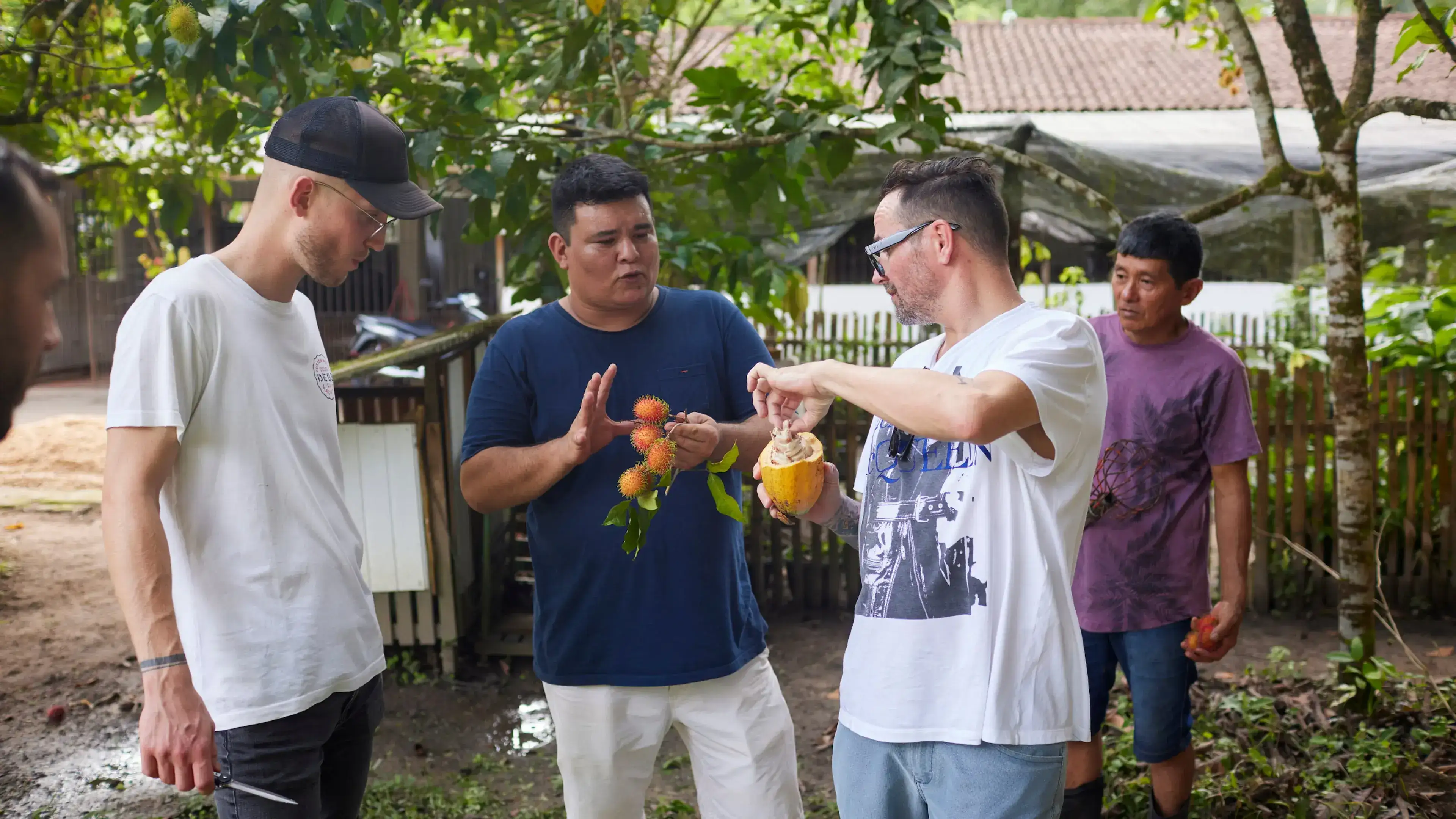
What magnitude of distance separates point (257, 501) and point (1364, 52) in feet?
13.1

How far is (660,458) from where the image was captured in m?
2.36

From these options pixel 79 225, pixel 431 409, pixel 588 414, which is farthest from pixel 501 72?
pixel 79 225

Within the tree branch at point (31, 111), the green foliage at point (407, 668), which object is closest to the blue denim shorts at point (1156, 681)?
the green foliage at point (407, 668)

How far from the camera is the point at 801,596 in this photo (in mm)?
5867

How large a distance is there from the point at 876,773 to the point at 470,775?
2.67 meters

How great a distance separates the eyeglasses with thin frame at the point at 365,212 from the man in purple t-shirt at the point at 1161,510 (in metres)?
1.94

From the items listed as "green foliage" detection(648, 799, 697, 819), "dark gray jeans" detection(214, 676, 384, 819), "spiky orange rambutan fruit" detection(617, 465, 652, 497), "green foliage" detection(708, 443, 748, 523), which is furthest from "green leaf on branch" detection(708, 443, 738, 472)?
"green foliage" detection(648, 799, 697, 819)

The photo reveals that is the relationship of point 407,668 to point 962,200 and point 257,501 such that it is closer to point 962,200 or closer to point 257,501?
point 257,501

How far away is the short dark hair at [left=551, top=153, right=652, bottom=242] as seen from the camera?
2.65 meters

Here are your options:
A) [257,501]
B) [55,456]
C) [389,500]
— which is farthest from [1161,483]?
[55,456]

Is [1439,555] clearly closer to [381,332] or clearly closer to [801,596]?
[801,596]

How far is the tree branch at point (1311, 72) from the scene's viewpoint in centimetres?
371

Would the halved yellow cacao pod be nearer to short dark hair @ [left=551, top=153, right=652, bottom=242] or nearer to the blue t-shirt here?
the blue t-shirt

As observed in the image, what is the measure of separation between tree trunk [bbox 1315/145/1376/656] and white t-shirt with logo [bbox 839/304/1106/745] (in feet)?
7.72
